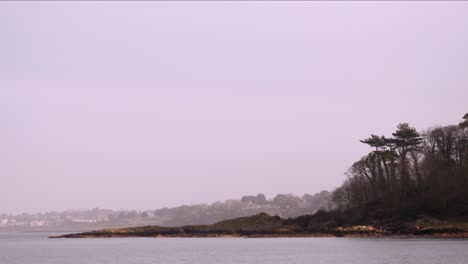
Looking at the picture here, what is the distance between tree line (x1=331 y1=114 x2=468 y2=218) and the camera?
92456 mm

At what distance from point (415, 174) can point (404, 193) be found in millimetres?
7125

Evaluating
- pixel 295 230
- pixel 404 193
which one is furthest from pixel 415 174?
pixel 295 230

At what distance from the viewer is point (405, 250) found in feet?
221

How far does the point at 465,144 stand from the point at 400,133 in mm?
11475

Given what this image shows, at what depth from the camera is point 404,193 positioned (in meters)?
99.1

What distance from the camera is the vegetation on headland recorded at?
302 feet

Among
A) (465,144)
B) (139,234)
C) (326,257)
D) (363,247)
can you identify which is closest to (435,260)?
(326,257)

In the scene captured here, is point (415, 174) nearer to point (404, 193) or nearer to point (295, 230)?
point (404, 193)

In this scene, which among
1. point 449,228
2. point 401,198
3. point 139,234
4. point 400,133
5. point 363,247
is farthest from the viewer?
point 139,234

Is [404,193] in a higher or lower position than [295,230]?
higher

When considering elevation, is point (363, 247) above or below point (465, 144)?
below

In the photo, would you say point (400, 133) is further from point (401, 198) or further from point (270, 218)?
point (270, 218)

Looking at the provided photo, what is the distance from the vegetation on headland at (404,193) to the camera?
91.9 meters

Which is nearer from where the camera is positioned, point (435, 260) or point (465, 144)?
Result: point (435, 260)
